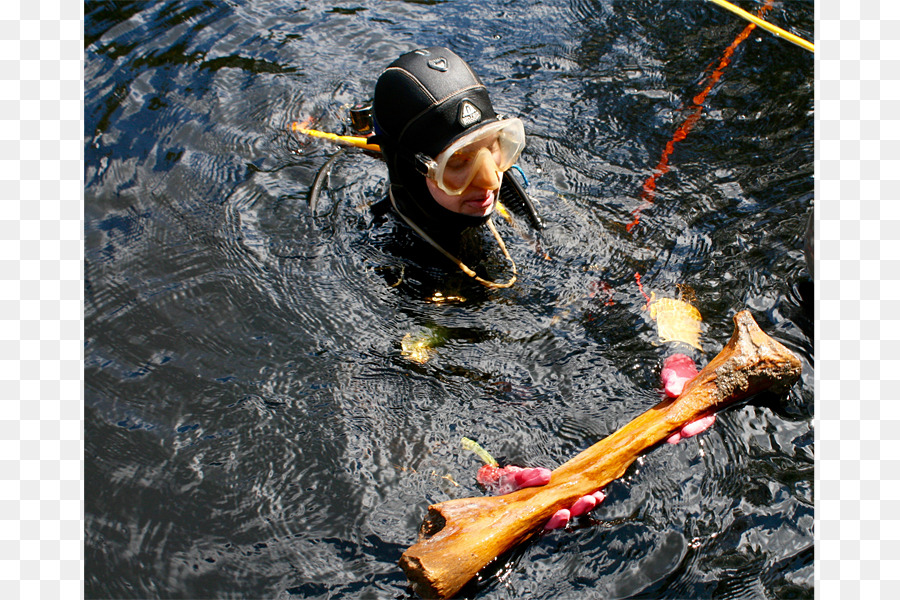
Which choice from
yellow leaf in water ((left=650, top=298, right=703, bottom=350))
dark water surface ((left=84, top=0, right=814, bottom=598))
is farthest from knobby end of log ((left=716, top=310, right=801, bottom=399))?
yellow leaf in water ((left=650, top=298, right=703, bottom=350))

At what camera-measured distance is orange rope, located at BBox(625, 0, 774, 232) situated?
4.48 m

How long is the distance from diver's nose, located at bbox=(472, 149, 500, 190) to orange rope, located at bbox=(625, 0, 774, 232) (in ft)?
3.72

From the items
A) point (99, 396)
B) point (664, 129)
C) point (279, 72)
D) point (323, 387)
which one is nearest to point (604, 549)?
point (323, 387)

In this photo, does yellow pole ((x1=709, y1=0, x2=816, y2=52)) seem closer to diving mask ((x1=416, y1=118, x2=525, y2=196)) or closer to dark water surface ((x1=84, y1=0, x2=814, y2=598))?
dark water surface ((x1=84, y1=0, x2=814, y2=598))

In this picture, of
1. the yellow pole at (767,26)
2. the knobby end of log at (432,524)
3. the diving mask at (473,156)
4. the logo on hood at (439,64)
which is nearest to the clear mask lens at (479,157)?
the diving mask at (473,156)

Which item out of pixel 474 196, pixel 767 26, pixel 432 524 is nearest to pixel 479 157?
pixel 474 196

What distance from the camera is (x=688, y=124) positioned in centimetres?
515

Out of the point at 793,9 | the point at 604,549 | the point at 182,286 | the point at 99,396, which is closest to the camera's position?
the point at 604,549

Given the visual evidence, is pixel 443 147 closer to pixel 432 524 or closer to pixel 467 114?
pixel 467 114

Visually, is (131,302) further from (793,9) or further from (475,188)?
(793,9)

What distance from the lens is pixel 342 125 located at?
17.6ft

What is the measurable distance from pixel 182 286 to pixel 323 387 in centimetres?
115

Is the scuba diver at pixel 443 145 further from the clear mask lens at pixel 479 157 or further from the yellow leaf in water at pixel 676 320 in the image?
the yellow leaf in water at pixel 676 320

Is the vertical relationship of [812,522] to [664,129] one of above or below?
below
